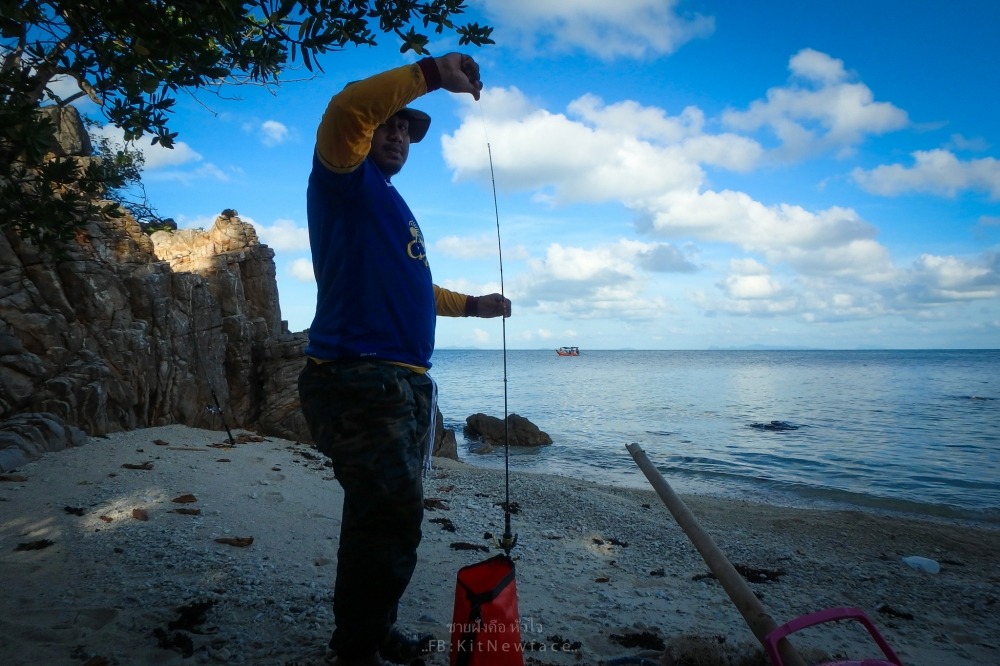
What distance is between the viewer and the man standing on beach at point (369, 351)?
248 centimetres

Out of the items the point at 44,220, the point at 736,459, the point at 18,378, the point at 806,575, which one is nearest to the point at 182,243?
Result: the point at 18,378

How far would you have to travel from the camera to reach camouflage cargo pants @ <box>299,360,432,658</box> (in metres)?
2.52

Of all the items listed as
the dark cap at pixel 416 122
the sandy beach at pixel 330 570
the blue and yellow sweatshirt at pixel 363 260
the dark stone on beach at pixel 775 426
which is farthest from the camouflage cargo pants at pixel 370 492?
the dark stone on beach at pixel 775 426

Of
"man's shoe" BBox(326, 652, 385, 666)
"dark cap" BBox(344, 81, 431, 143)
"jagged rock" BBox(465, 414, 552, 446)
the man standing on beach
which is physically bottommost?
"jagged rock" BBox(465, 414, 552, 446)

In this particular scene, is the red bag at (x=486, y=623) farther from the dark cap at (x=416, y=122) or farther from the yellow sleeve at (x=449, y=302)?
the dark cap at (x=416, y=122)

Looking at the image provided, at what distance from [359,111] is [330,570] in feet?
11.8

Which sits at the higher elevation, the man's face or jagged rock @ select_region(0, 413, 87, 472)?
the man's face

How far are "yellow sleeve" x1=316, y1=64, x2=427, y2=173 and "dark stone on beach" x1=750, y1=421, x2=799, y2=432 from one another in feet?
73.4

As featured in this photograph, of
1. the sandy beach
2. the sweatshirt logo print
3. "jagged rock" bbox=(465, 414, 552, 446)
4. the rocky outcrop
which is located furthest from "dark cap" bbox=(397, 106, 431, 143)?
"jagged rock" bbox=(465, 414, 552, 446)

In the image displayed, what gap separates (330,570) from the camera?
429 centimetres

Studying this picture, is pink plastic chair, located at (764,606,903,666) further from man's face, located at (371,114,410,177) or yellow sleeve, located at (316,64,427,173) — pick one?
man's face, located at (371,114,410,177)

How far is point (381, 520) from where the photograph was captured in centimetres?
253

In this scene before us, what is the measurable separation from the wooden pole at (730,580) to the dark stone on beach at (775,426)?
Answer: 67.3 ft

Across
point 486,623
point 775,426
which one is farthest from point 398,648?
point 775,426
